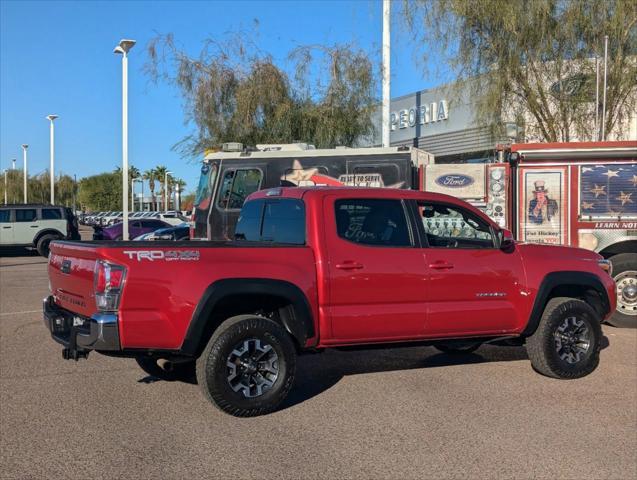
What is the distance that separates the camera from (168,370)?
7.24 m

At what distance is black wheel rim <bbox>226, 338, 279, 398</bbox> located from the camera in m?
5.82

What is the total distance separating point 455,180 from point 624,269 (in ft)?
8.86

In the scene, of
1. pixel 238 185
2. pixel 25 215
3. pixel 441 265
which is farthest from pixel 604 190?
pixel 25 215

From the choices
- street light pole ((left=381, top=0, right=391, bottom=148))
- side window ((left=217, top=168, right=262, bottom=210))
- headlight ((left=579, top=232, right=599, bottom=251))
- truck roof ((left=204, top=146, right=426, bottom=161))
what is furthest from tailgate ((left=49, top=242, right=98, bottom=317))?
street light pole ((left=381, top=0, right=391, bottom=148))

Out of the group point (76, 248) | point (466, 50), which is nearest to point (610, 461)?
point (76, 248)

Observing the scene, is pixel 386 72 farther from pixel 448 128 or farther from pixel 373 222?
pixel 373 222

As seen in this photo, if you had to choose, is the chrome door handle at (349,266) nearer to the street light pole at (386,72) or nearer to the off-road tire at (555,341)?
the off-road tire at (555,341)

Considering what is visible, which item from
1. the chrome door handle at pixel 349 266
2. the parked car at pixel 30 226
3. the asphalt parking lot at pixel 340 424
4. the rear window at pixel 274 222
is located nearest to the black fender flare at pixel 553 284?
the asphalt parking lot at pixel 340 424

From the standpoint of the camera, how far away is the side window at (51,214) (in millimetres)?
Answer: 26703

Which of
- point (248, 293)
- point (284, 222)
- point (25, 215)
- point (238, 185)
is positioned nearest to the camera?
point (248, 293)

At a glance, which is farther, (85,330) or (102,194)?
(102,194)

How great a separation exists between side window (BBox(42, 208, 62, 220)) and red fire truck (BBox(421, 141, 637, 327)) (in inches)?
806

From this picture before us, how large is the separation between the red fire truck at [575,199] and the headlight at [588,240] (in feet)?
0.05

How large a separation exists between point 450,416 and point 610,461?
135 cm
